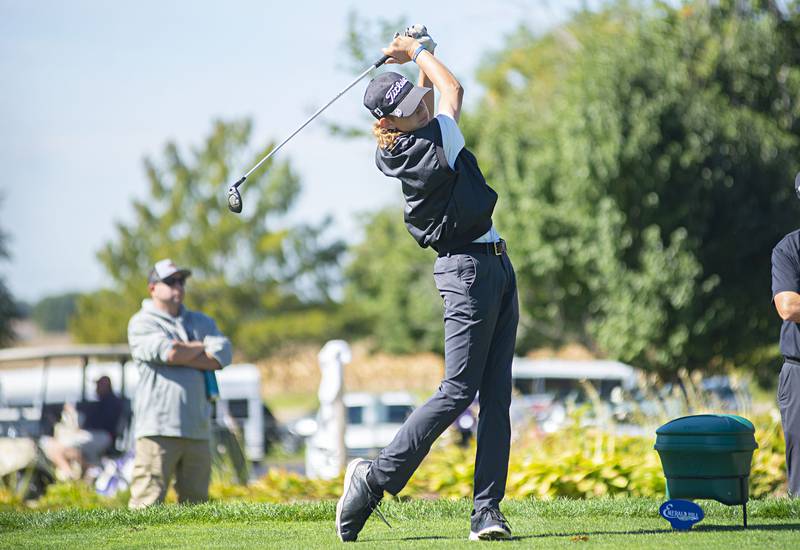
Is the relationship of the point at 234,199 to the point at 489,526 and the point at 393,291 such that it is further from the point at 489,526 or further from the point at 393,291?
the point at 393,291

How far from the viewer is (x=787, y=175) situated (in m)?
19.5

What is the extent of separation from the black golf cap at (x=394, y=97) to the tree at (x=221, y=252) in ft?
144

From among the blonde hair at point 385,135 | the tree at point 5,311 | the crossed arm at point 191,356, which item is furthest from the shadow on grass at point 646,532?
Answer: the tree at point 5,311

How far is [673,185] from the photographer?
19.0 meters

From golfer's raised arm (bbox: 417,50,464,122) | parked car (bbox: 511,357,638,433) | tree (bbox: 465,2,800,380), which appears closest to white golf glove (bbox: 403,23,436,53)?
golfer's raised arm (bbox: 417,50,464,122)

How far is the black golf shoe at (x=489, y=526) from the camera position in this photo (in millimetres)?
5043

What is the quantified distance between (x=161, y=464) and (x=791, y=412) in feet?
14.1

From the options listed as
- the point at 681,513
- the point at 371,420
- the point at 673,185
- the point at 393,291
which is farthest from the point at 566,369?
the point at 681,513

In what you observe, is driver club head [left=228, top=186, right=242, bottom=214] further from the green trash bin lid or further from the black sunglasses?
the green trash bin lid

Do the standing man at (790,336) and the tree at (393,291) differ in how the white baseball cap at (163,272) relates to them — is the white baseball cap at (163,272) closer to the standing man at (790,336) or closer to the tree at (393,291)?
the standing man at (790,336)

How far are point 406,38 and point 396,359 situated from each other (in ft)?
152

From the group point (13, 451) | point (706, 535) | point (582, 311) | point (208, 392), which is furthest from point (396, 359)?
point (706, 535)

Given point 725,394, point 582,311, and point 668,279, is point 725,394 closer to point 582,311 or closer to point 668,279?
point 668,279

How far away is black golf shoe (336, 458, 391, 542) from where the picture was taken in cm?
511
